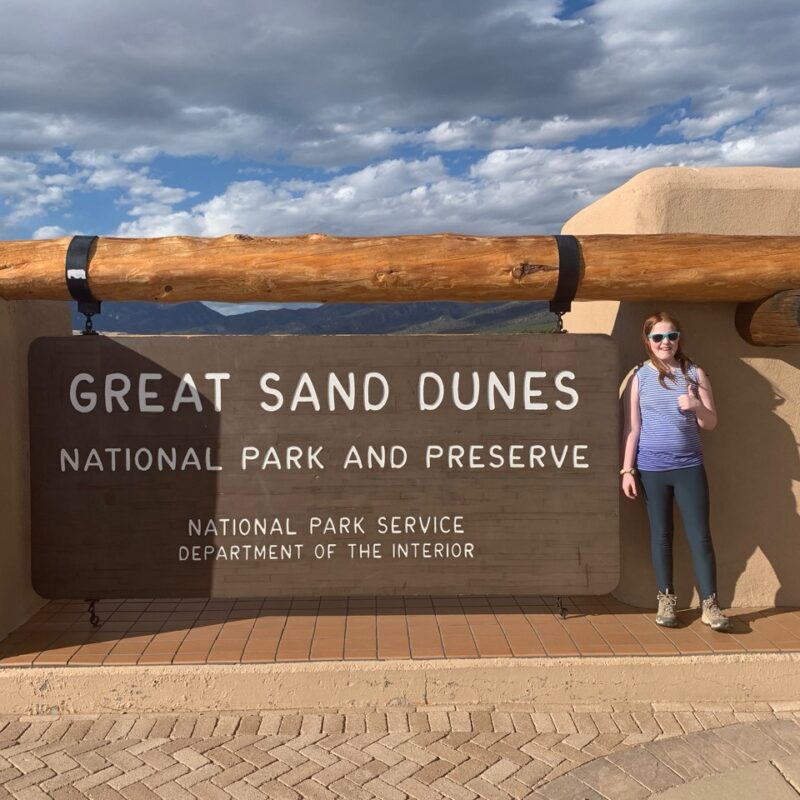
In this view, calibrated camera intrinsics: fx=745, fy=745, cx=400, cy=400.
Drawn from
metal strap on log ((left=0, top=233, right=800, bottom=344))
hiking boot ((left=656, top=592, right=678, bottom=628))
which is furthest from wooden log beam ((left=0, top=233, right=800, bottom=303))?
hiking boot ((left=656, top=592, right=678, bottom=628))

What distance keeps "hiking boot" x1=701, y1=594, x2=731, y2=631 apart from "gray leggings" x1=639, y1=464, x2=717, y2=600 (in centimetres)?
4

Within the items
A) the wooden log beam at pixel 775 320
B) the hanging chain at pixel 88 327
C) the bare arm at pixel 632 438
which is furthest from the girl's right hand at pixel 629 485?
the hanging chain at pixel 88 327

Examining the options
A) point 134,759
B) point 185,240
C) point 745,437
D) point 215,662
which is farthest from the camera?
point 745,437

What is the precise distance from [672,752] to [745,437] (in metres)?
2.06

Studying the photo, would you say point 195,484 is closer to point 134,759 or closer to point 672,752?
point 134,759

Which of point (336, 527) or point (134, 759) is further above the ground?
point (336, 527)

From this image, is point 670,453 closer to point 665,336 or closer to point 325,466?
point 665,336

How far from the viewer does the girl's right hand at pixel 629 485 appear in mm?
4320

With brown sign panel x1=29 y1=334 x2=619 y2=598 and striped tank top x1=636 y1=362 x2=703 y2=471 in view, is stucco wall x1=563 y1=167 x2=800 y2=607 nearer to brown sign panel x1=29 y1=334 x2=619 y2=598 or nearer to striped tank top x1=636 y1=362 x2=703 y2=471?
striped tank top x1=636 y1=362 x2=703 y2=471

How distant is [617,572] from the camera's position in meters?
4.26

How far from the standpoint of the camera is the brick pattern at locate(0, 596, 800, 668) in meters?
3.99

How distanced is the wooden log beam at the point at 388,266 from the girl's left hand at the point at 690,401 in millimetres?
559

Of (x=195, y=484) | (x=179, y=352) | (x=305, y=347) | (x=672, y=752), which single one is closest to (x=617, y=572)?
(x=672, y=752)

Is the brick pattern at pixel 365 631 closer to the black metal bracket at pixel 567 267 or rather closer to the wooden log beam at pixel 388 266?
the black metal bracket at pixel 567 267
